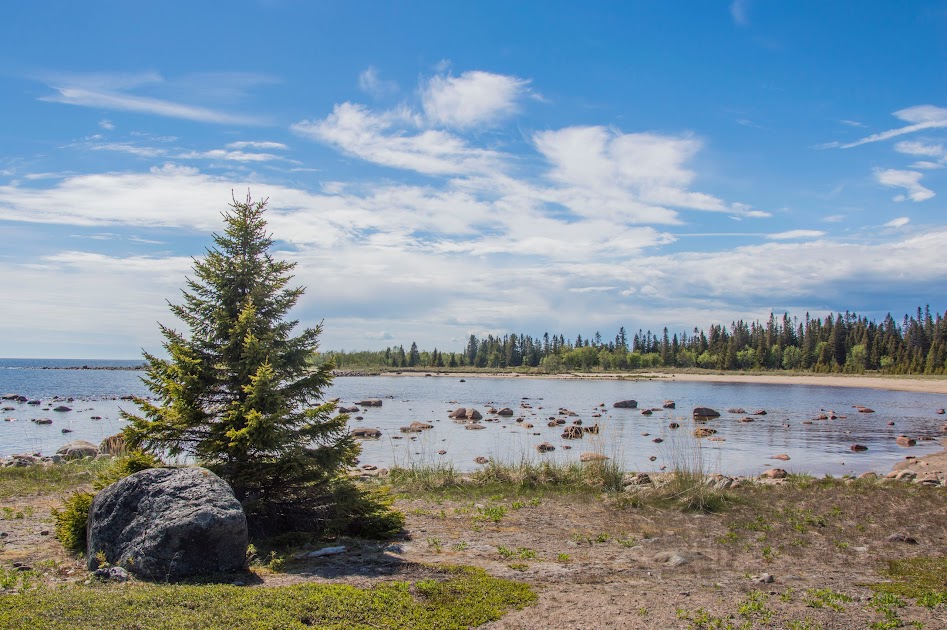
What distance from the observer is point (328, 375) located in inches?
410

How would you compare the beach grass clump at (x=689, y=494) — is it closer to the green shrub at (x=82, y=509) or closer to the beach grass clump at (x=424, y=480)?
the beach grass clump at (x=424, y=480)

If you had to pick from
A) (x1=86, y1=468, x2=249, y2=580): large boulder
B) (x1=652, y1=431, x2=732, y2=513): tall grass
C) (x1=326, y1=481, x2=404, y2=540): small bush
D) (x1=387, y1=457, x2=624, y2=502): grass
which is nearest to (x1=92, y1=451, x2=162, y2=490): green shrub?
(x1=86, y1=468, x2=249, y2=580): large boulder

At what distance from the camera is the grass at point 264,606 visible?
18.7 feet

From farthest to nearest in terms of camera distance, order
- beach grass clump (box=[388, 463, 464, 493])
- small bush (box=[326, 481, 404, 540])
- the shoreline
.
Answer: the shoreline
beach grass clump (box=[388, 463, 464, 493])
small bush (box=[326, 481, 404, 540])

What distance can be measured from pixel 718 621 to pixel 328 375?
22.2 feet

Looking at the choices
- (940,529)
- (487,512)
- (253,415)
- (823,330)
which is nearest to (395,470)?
(487,512)

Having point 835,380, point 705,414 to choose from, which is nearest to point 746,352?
point 835,380

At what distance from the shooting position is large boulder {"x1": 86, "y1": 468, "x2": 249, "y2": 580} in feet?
24.7

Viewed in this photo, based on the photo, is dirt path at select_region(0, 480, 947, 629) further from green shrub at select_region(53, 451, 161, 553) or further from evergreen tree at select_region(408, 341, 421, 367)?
evergreen tree at select_region(408, 341, 421, 367)

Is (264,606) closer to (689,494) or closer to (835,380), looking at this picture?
(689,494)

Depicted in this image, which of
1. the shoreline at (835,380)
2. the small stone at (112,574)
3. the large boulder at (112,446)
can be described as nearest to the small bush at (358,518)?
the small stone at (112,574)

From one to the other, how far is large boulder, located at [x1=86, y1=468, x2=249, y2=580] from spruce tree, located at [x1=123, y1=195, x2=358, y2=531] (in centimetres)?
128

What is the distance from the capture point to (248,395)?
9516 millimetres

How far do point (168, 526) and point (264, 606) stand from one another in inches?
86.9
